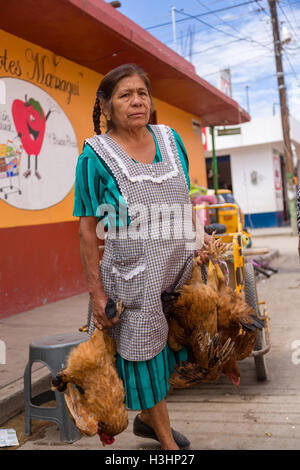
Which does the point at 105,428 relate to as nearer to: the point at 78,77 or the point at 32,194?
the point at 32,194

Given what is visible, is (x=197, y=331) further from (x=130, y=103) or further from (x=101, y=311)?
(x=130, y=103)

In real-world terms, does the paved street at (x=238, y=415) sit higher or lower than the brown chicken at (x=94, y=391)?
lower

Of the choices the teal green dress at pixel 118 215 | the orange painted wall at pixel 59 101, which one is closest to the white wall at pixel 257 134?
the orange painted wall at pixel 59 101

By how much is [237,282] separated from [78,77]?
5.57 metres

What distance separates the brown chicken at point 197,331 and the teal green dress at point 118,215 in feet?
0.36

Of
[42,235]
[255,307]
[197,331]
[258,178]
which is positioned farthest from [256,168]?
[197,331]

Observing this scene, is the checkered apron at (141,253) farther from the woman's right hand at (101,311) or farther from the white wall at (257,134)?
the white wall at (257,134)

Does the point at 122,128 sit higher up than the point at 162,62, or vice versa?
the point at 162,62

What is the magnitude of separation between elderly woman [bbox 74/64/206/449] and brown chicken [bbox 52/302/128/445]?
106mm

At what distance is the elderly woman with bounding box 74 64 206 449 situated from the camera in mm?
2285

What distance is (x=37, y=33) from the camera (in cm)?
707

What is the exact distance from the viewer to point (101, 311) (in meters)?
2.31

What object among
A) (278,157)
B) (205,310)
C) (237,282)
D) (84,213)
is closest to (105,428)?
(205,310)

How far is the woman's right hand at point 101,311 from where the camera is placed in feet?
7.57
